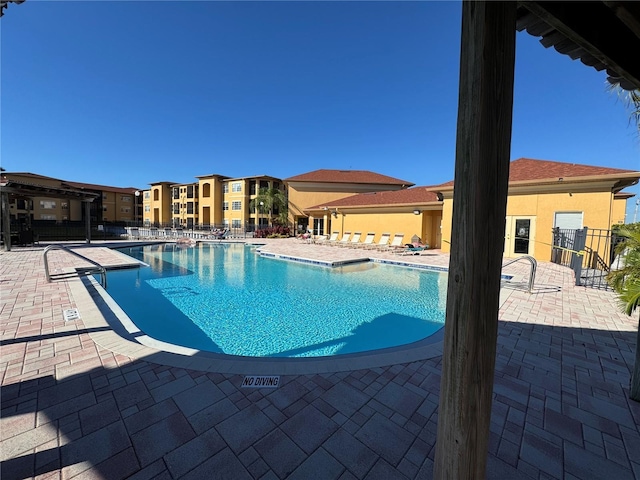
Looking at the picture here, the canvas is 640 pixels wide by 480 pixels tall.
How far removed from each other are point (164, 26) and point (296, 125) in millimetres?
22163

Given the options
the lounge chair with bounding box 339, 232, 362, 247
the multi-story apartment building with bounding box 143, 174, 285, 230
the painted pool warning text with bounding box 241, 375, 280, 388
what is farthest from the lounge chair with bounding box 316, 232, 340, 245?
the painted pool warning text with bounding box 241, 375, 280, 388

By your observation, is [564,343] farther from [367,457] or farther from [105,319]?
[105,319]

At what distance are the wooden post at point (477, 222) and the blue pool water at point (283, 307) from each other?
3848 millimetres

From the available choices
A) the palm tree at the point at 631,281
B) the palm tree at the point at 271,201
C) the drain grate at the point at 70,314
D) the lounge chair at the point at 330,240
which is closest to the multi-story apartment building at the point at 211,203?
the palm tree at the point at 271,201

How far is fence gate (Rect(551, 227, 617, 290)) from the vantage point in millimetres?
8000

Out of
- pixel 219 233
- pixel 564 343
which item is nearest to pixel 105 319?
pixel 564 343

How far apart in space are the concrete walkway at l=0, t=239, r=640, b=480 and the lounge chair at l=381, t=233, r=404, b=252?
13.0 meters

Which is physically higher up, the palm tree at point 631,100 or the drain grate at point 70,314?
the palm tree at point 631,100

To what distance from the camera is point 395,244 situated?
17781mm

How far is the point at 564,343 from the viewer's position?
401 centimetres

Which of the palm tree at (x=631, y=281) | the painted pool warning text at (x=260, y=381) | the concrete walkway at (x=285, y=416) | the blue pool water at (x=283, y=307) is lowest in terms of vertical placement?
the blue pool water at (x=283, y=307)

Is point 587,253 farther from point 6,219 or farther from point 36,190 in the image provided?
point 6,219

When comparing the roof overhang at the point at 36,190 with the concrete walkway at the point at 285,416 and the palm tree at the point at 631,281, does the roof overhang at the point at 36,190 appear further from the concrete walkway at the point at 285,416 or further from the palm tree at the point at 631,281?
the palm tree at the point at 631,281

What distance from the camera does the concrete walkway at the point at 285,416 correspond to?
1.87 metres
